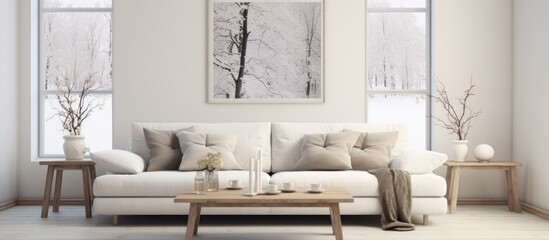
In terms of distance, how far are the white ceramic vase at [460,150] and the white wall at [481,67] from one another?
1.28 ft

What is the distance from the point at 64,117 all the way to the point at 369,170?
3.45m

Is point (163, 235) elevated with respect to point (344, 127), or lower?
lower

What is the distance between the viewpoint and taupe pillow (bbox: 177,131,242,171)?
5.70m

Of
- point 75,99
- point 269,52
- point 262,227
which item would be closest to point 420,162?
point 262,227

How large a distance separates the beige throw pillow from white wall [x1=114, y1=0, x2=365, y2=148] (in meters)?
0.85

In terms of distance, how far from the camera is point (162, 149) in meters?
5.86

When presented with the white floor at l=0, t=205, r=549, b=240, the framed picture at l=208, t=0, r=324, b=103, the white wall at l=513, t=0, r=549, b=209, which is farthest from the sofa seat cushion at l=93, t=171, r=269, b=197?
the white wall at l=513, t=0, r=549, b=209

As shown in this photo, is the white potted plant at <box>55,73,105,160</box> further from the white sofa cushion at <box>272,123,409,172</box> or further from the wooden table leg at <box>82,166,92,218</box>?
the white sofa cushion at <box>272,123,409,172</box>

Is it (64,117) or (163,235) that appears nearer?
(163,235)

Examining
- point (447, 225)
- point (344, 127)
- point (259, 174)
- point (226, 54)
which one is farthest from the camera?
point (226, 54)

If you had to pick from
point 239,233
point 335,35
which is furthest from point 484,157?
point 239,233

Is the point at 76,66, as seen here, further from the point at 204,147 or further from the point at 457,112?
the point at 457,112

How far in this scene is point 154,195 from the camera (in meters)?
5.29

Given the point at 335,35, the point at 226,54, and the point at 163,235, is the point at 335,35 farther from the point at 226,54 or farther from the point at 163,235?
the point at 163,235
